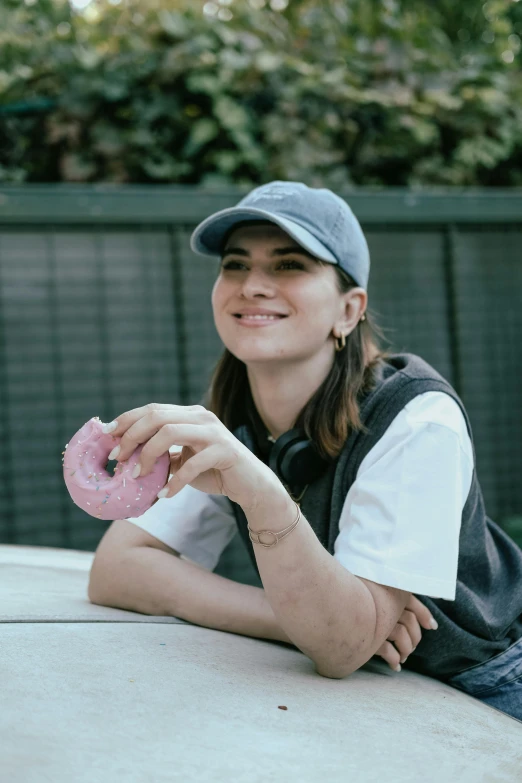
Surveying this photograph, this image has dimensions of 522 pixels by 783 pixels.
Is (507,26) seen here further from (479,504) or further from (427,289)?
(479,504)

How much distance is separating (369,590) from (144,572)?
0.55 meters

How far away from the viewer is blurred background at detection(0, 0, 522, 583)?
12.4 feet

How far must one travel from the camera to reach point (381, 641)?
62.1 inches

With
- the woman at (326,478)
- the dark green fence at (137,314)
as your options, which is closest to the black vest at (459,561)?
the woman at (326,478)

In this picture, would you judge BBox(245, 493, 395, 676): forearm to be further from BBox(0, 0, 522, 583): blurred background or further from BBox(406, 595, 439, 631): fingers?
BBox(0, 0, 522, 583): blurred background

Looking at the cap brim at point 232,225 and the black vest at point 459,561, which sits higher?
the cap brim at point 232,225

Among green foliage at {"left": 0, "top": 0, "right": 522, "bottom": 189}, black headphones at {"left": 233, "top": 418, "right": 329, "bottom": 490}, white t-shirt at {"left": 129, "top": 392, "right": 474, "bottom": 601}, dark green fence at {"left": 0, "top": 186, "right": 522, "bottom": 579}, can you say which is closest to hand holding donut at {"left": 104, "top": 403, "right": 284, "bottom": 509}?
white t-shirt at {"left": 129, "top": 392, "right": 474, "bottom": 601}

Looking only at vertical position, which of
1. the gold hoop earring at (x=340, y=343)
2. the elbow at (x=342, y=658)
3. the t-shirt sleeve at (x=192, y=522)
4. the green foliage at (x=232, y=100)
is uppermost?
the green foliage at (x=232, y=100)

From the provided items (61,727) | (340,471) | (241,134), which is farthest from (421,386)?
(241,134)

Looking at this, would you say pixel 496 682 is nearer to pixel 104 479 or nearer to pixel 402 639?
pixel 402 639

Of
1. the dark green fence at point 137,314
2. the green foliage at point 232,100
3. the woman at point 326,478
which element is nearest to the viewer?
the woman at point 326,478

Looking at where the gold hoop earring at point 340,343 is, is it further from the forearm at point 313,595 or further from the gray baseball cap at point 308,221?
the forearm at point 313,595

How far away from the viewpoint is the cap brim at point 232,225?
1.74m

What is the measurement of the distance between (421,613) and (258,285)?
0.72 metres
